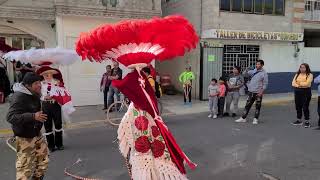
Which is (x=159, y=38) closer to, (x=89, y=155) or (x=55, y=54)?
(x=55, y=54)

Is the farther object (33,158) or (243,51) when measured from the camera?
(243,51)

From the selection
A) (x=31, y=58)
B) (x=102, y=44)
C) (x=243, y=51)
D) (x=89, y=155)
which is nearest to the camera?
(x=102, y=44)

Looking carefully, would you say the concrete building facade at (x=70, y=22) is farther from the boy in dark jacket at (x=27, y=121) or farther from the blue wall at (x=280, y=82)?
the boy in dark jacket at (x=27, y=121)

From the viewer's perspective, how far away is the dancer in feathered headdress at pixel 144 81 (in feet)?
11.2

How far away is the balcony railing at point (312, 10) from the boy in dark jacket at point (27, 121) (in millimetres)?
16542

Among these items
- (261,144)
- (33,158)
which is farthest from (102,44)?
(261,144)

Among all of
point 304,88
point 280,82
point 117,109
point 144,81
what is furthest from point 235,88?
point 144,81

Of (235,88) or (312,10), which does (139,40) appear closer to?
(235,88)

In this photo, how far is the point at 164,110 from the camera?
11.8 m

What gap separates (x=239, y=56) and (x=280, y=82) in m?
2.80

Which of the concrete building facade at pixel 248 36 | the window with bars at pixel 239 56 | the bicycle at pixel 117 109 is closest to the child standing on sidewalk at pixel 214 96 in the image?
the bicycle at pixel 117 109

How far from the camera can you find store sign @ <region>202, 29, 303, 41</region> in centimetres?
1422

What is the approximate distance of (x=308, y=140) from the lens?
7.68 metres

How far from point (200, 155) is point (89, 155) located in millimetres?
2124
